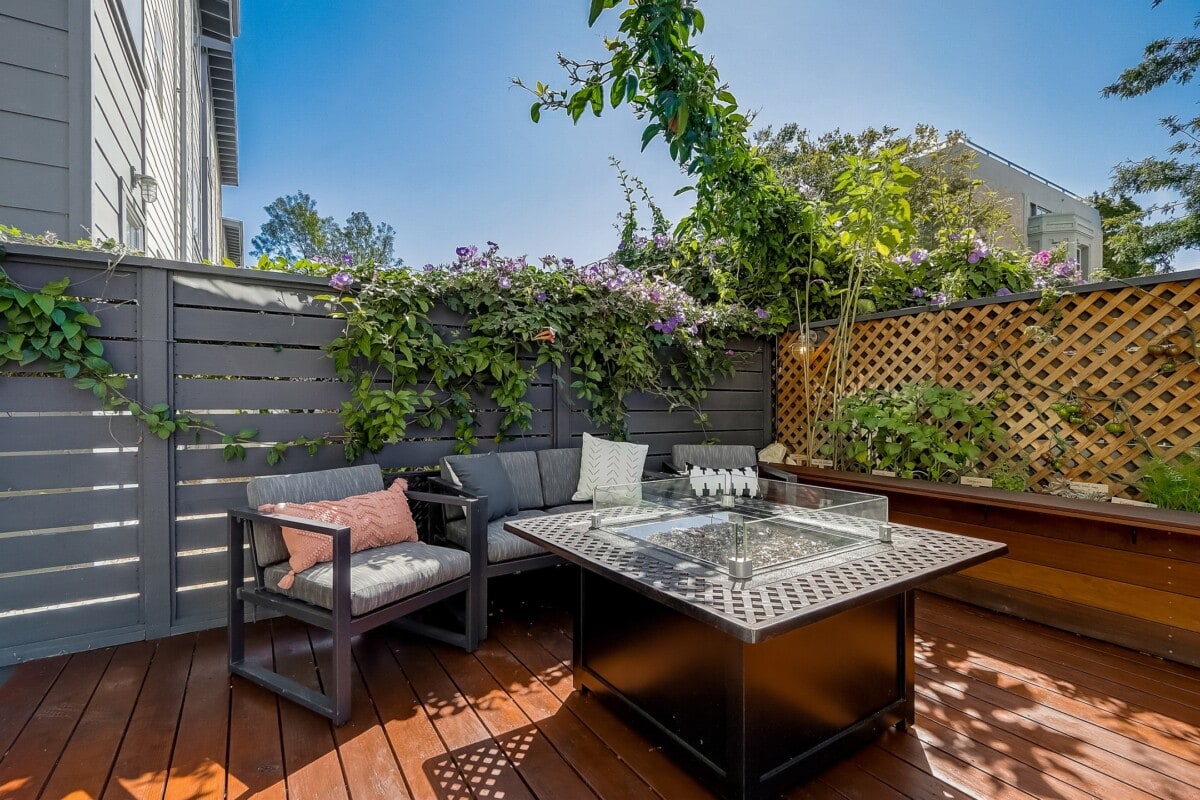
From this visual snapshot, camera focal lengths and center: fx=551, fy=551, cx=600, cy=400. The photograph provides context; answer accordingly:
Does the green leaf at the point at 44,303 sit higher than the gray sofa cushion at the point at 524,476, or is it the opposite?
the green leaf at the point at 44,303

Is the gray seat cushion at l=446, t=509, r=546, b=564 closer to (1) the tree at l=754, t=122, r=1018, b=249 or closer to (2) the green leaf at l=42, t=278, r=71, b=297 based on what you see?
(2) the green leaf at l=42, t=278, r=71, b=297

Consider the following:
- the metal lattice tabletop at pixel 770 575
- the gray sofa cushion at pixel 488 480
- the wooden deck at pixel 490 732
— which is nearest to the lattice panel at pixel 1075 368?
the wooden deck at pixel 490 732

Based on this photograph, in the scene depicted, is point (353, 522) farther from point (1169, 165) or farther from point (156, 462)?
point (1169, 165)

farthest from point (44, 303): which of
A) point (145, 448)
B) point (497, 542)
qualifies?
point (497, 542)

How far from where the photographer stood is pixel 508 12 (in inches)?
167

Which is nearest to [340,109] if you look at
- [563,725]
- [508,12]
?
[508,12]

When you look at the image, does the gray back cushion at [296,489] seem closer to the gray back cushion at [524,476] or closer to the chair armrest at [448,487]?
the chair armrest at [448,487]

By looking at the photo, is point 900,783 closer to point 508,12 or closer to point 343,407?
point 343,407

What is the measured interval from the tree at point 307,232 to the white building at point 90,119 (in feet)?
32.8

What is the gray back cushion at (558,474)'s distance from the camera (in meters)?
3.40

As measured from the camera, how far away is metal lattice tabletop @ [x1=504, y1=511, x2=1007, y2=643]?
1.23m

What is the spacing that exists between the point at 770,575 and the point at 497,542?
4.97 feet

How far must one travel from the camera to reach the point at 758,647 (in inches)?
56.1

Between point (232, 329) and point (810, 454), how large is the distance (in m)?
3.80
